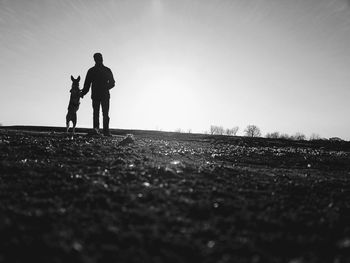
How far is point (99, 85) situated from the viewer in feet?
51.3

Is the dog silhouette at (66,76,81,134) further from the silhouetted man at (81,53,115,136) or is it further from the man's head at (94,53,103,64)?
the man's head at (94,53,103,64)

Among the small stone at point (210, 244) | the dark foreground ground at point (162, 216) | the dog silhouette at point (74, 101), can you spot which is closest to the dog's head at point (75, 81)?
the dog silhouette at point (74, 101)

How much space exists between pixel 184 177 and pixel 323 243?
3.41m

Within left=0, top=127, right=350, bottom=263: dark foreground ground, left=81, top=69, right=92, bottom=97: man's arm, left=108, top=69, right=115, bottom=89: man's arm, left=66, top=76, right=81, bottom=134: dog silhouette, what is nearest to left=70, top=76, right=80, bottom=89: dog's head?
left=66, top=76, right=81, bottom=134: dog silhouette

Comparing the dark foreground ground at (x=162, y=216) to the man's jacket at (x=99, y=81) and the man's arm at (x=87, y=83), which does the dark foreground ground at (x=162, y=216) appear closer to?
the man's jacket at (x=99, y=81)

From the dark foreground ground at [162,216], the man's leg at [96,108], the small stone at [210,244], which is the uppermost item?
the man's leg at [96,108]

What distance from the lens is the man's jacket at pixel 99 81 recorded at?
51.3 ft

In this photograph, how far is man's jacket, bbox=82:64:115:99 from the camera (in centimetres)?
1563

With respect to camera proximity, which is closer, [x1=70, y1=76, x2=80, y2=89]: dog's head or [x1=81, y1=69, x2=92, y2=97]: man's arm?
[x1=81, y1=69, x2=92, y2=97]: man's arm

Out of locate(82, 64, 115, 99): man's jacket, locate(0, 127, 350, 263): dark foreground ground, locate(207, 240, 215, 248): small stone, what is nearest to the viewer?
locate(0, 127, 350, 263): dark foreground ground

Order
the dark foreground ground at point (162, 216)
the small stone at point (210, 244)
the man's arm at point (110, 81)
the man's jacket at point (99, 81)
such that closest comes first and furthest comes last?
the dark foreground ground at point (162, 216), the small stone at point (210, 244), the man's jacket at point (99, 81), the man's arm at point (110, 81)

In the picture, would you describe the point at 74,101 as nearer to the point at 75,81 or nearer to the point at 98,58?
the point at 75,81

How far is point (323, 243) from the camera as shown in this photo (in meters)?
3.33

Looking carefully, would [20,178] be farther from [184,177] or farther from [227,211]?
[227,211]
